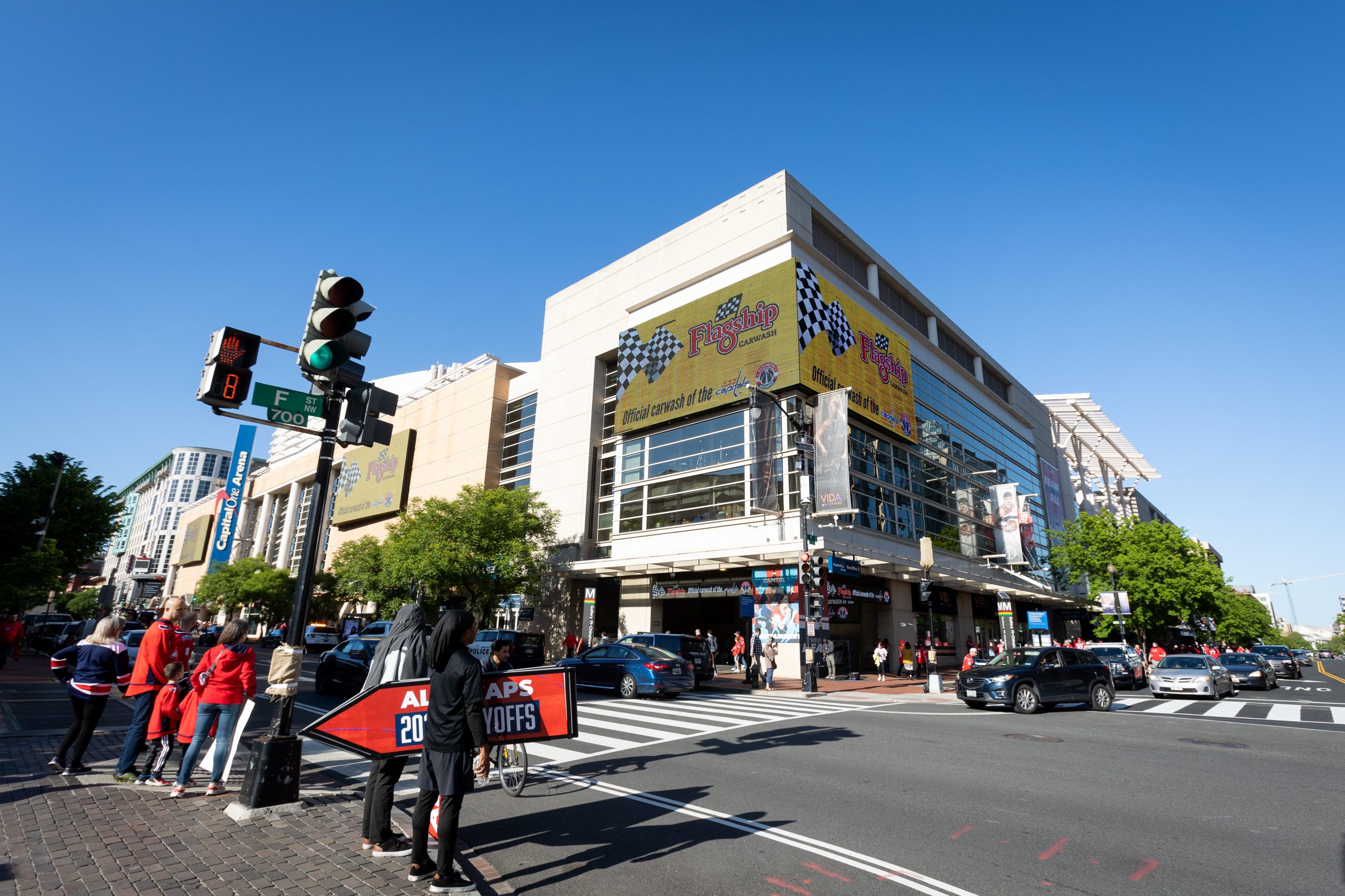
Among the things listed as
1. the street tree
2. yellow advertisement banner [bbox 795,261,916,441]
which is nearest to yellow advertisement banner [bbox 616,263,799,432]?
yellow advertisement banner [bbox 795,261,916,441]

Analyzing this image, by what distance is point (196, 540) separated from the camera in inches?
3893

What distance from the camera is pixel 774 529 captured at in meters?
27.7

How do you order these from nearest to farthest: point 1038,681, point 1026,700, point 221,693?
point 221,693
point 1026,700
point 1038,681

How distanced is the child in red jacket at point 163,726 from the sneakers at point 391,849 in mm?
3688

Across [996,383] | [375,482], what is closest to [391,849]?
[996,383]

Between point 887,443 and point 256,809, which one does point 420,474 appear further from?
point 256,809

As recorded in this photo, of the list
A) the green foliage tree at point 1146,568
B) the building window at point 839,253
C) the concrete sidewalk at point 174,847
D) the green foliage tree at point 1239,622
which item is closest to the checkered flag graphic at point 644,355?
the building window at point 839,253

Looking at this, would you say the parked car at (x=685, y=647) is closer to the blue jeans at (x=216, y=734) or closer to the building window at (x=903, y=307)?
the blue jeans at (x=216, y=734)

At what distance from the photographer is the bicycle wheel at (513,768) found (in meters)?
7.11

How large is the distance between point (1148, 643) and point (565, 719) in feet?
264

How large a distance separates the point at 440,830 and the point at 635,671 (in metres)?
13.5

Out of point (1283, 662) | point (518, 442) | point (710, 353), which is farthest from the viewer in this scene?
point (518, 442)

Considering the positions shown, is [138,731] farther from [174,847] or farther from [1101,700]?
[1101,700]

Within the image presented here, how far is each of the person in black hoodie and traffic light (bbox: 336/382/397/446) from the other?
2.57 metres
